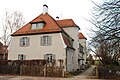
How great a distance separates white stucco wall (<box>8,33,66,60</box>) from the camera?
27.8 metres

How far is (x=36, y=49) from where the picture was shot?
96.1ft

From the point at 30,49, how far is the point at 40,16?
657cm

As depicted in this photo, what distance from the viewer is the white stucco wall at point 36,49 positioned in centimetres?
2777

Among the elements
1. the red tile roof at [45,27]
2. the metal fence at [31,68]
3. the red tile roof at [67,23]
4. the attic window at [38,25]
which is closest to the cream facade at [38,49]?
the red tile roof at [45,27]

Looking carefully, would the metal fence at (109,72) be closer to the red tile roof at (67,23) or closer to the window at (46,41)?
the window at (46,41)

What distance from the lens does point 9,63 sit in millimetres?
25625

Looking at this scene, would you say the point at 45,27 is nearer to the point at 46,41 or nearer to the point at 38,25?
the point at 38,25

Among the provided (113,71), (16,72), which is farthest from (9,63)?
(113,71)

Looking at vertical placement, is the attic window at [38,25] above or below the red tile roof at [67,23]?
below

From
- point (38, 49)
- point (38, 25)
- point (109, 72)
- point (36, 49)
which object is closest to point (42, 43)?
point (38, 49)

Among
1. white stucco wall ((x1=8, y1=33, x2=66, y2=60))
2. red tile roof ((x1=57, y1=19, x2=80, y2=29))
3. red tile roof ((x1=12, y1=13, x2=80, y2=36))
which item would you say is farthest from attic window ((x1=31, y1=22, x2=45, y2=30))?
red tile roof ((x1=57, y1=19, x2=80, y2=29))

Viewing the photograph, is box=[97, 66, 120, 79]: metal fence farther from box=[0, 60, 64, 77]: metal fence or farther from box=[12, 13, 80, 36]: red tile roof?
box=[12, 13, 80, 36]: red tile roof

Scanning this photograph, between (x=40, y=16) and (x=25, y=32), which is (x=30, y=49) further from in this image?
(x=40, y=16)

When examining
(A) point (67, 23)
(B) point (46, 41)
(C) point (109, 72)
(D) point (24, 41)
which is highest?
(A) point (67, 23)
